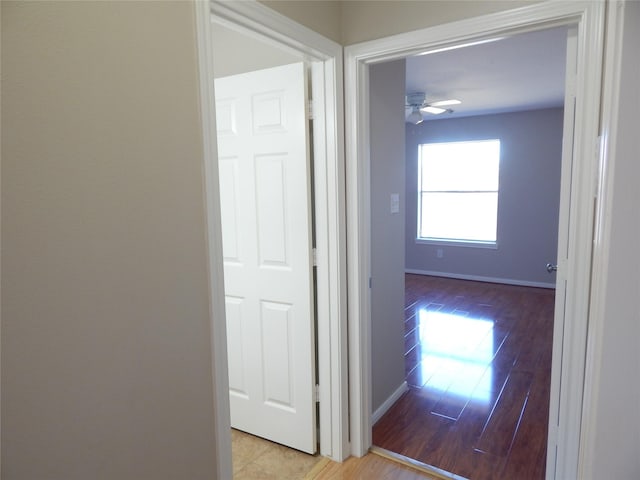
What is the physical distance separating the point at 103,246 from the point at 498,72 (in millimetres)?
3552

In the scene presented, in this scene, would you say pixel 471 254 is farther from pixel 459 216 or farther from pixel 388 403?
pixel 388 403

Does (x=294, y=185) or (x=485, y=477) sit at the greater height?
(x=294, y=185)

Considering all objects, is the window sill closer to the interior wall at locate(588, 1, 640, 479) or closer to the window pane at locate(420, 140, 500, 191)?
the window pane at locate(420, 140, 500, 191)

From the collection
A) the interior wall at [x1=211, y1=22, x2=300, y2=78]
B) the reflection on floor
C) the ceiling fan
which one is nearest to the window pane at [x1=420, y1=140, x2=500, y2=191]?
the ceiling fan

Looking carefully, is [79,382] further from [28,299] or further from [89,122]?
[89,122]

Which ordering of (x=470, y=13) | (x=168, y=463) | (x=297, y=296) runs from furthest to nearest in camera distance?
(x=297, y=296)
(x=470, y=13)
(x=168, y=463)

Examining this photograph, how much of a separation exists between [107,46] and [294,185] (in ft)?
3.76

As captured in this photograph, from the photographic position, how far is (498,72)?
142 inches

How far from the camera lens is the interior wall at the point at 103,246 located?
92cm

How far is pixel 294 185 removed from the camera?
211 centimetres

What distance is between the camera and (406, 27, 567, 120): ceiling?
2.92 m

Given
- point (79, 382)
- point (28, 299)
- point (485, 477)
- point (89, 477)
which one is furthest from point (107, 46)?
point (485, 477)

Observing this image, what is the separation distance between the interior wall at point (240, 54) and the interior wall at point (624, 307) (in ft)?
4.54

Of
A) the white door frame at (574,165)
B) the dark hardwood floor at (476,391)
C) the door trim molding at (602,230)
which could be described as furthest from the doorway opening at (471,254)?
the door trim molding at (602,230)
